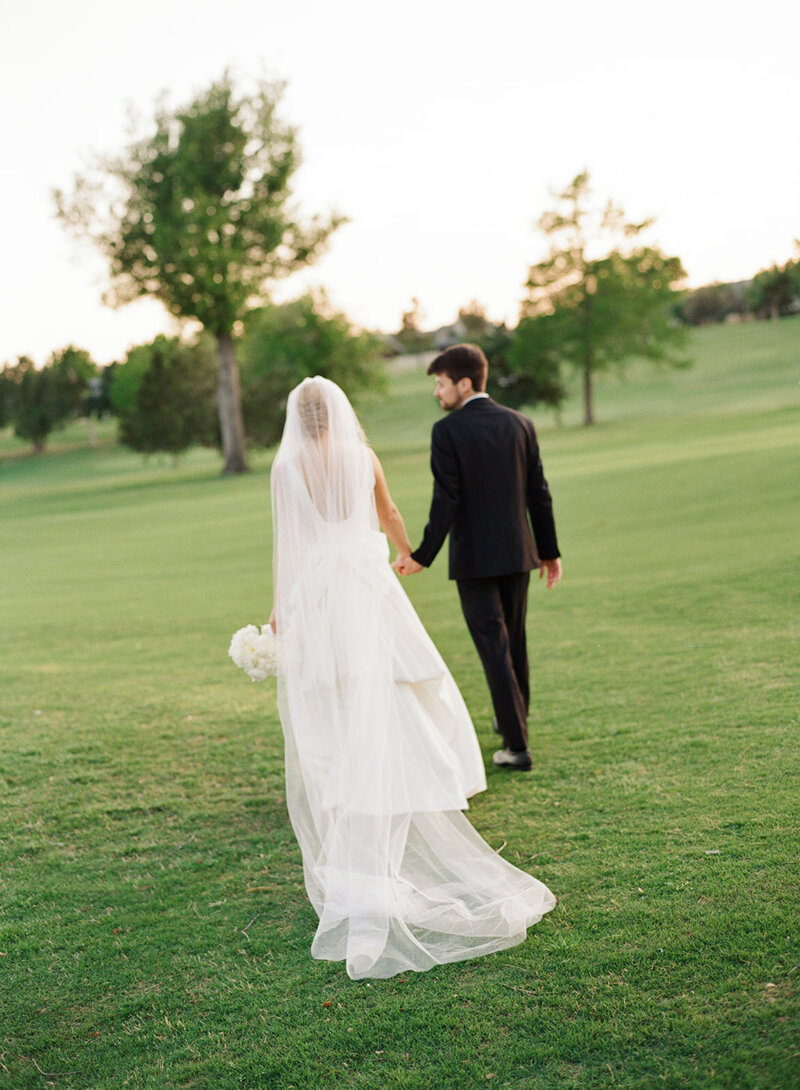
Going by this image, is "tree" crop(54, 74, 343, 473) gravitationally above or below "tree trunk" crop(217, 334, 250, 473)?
above

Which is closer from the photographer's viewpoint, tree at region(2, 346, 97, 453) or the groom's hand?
the groom's hand

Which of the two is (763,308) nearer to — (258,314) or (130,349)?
(130,349)

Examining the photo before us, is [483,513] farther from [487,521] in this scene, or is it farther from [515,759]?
[515,759]

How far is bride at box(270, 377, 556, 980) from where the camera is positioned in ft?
13.6

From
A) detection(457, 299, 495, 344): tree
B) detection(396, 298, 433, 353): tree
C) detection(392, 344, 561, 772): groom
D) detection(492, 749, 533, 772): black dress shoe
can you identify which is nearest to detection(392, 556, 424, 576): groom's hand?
detection(392, 344, 561, 772): groom

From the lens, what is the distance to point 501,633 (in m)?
5.72

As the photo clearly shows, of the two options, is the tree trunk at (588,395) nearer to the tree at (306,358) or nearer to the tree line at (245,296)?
the tree line at (245,296)

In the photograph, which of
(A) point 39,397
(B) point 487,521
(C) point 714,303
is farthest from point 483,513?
(C) point 714,303

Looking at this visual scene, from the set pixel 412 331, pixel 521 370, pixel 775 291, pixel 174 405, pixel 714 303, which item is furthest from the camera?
pixel 412 331

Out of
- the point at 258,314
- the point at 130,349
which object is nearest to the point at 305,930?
the point at 258,314

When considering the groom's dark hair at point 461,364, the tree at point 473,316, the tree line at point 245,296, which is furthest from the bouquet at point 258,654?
the tree at point 473,316

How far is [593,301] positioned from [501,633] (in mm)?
56585

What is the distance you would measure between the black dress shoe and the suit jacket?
1.05m

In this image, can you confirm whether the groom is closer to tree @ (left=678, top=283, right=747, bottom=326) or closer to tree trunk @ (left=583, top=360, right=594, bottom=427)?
tree trunk @ (left=583, top=360, right=594, bottom=427)
